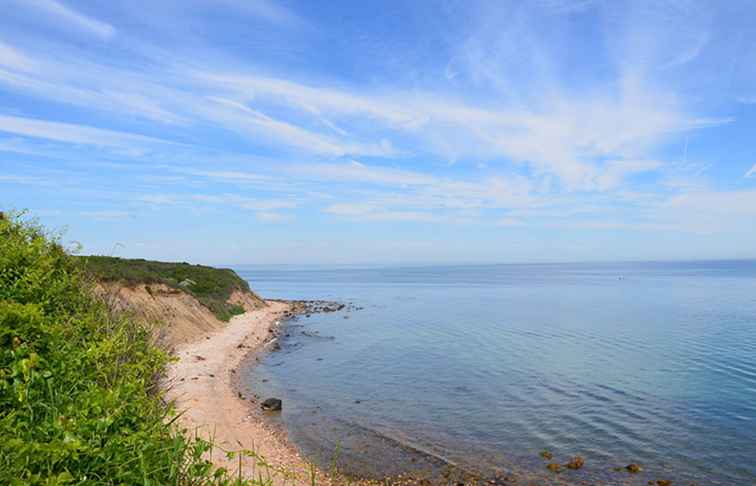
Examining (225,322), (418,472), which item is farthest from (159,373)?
(225,322)

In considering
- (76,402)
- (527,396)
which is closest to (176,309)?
(527,396)

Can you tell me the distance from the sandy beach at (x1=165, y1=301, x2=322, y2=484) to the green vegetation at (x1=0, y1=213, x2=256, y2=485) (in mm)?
678

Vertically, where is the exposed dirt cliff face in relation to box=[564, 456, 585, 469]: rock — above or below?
above

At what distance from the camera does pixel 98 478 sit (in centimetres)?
539

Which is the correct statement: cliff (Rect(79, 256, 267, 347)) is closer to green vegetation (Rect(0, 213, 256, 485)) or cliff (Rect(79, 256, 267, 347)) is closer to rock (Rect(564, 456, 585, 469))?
green vegetation (Rect(0, 213, 256, 485))

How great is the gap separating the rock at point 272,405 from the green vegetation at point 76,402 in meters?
17.0

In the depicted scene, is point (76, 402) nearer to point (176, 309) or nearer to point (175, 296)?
point (176, 309)

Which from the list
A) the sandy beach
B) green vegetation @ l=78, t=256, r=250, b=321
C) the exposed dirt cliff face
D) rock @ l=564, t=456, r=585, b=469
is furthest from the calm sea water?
green vegetation @ l=78, t=256, r=250, b=321

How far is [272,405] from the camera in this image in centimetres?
2550

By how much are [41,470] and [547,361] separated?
124 feet

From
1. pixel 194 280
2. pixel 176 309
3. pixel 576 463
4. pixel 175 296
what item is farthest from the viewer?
pixel 194 280

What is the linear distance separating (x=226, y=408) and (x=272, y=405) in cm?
249

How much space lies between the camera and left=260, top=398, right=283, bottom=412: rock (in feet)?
83.2

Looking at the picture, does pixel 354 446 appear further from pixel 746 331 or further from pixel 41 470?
pixel 746 331
